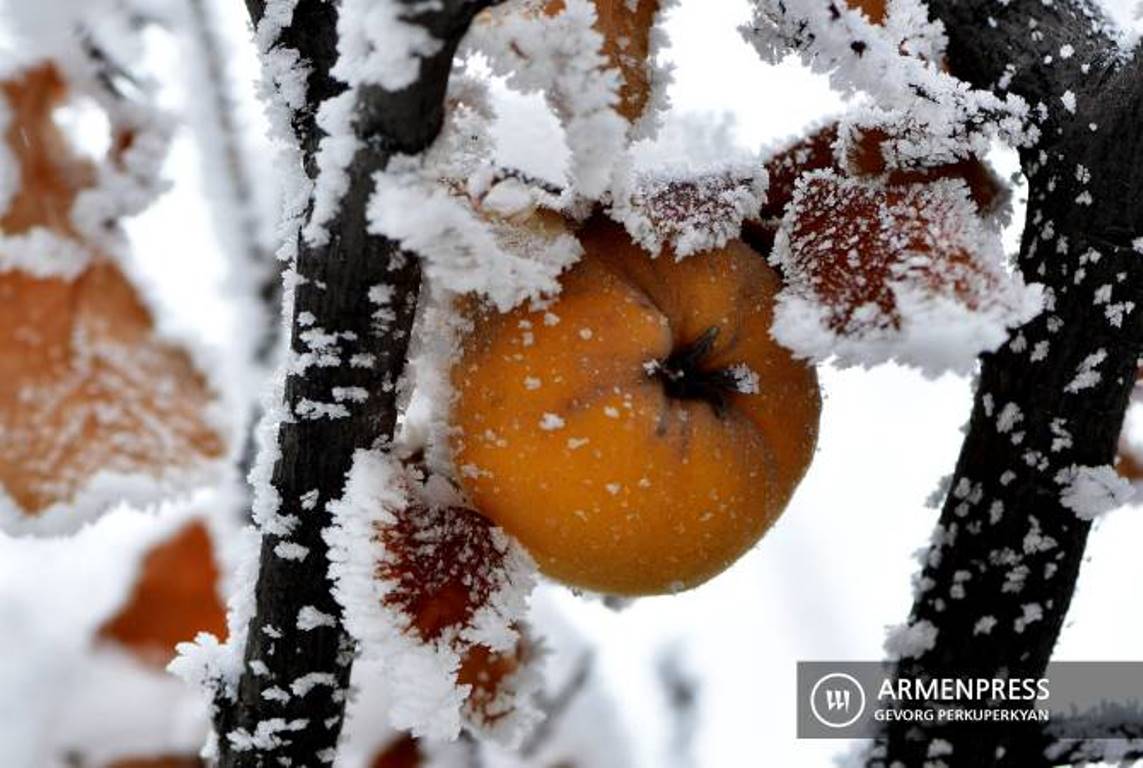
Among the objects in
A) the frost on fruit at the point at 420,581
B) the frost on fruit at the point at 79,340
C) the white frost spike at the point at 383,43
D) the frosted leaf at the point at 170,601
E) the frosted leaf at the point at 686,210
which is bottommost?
the frost on fruit at the point at 420,581

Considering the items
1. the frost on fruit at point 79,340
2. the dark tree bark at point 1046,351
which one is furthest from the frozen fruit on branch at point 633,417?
the frost on fruit at point 79,340

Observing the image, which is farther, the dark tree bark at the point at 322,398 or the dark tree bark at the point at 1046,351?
the dark tree bark at the point at 1046,351

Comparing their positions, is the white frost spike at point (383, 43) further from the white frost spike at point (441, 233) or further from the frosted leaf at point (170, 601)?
the frosted leaf at point (170, 601)

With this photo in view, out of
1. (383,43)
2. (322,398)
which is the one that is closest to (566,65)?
(383,43)

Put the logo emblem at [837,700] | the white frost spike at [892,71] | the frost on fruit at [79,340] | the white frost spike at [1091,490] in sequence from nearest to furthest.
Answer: the white frost spike at [892,71] → the white frost spike at [1091,490] → the logo emblem at [837,700] → the frost on fruit at [79,340]

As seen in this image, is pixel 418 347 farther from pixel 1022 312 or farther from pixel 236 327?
pixel 236 327

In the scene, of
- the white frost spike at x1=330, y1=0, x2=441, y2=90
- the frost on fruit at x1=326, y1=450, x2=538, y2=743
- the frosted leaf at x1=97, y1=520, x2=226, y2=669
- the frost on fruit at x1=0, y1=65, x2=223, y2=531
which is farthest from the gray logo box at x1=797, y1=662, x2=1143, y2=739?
the frosted leaf at x1=97, y1=520, x2=226, y2=669

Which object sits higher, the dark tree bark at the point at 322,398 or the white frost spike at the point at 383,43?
the white frost spike at the point at 383,43

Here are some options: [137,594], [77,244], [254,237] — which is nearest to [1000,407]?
[77,244]
